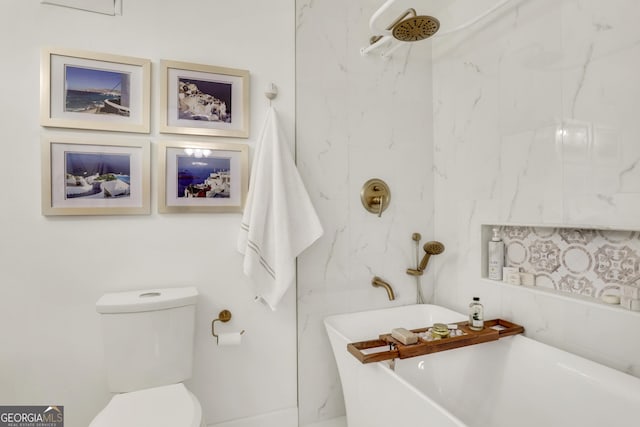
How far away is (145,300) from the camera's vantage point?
1.47 metres

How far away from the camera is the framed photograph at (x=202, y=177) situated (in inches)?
65.6

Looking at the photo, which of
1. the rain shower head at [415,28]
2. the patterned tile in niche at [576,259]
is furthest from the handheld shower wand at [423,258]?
the rain shower head at [415,28]

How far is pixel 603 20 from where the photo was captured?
1.32 metres

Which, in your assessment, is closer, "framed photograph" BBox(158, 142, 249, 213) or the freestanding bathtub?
the freestanding bathtub

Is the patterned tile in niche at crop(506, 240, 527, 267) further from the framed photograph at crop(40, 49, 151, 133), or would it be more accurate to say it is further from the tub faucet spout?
the framed photograph at crop(40, 49, 151, 133)

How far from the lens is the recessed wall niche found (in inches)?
51.9

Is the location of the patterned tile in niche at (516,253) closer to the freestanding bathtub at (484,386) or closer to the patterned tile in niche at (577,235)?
the patterned tile in niche at (577,235)

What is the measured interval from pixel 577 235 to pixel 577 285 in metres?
0.22

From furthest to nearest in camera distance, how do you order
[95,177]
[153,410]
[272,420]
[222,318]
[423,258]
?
[423,258], [272,420], [222,318], [95,177], [153,410]

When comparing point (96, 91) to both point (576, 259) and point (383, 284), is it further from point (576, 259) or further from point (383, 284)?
point (576, 259)

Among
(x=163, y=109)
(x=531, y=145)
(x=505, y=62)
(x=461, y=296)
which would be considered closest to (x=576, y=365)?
(x=461, y=296)

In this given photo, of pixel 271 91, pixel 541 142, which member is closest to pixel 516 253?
pixel 541 142

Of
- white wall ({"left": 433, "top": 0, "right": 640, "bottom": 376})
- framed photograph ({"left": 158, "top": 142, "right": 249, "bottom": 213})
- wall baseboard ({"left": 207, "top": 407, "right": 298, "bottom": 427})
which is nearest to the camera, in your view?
white wall ({"left": 433, "top": 0, "right": 640, "bottom": 376})

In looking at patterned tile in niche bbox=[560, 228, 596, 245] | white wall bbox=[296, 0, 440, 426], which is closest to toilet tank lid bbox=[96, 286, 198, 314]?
white wall bbox=[296, 0, 440, 426]
